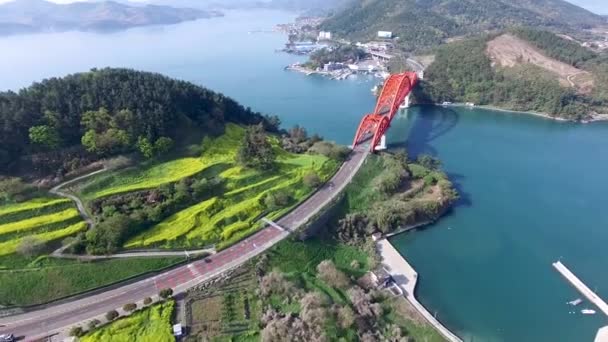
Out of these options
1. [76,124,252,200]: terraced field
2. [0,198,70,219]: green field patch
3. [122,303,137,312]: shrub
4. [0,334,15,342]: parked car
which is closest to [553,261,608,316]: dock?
[76,124,252,200]: terraced field

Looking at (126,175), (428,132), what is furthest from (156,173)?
(428,132)

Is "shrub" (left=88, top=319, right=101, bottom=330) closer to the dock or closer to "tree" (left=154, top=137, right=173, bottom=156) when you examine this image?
"tree" (left=154, top=137, right=173, bottom=156)

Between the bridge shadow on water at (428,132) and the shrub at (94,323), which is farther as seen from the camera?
the bridge shadow on water at (428,132)

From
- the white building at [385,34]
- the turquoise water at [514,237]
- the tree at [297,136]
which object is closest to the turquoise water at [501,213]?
the turquoise water at [514,237]

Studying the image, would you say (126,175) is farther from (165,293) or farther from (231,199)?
(165,293)

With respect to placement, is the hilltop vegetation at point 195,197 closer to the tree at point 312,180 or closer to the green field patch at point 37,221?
the tree at point 312,180

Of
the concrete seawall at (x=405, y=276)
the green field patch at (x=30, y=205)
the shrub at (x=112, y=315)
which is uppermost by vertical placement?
the green field patch at (x=30, y=205)

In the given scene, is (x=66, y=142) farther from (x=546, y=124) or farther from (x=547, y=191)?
(x=546, y=124)
